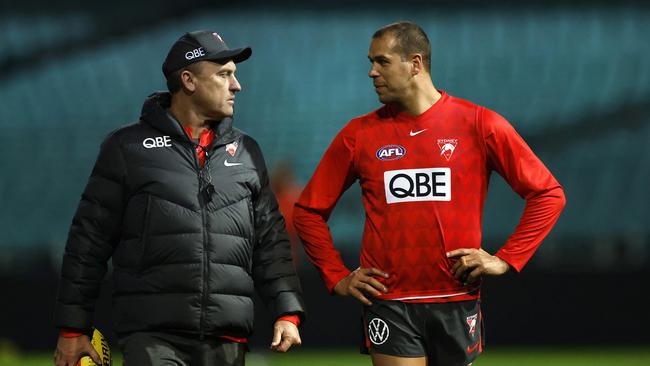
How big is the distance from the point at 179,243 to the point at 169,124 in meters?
0.52

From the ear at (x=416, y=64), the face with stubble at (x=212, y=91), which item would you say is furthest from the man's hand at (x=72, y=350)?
the ear at (x=416, y=64)

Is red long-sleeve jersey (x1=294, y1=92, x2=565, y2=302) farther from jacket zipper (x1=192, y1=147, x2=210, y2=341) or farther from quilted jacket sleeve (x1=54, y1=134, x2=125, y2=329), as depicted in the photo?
quilted jacket sleeve (x1=54, y1=134, x2=125, y2=329)

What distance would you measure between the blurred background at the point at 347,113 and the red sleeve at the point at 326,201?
597 centimetres

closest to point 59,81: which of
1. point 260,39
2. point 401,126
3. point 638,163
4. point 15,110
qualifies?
point 15,110

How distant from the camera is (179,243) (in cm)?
497

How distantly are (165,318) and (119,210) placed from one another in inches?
19.4

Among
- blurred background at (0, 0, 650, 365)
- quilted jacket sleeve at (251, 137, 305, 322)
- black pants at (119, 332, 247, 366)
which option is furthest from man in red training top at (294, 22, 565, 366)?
blurred background at (0, 0, 650, 365)

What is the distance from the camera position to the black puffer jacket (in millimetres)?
4938

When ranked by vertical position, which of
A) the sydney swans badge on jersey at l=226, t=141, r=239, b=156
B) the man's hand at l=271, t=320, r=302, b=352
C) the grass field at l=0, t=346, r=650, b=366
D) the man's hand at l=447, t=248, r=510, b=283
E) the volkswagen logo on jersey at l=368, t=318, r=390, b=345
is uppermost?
the sydney swans badge on jersey at l=226, t=141, r=239, b=156

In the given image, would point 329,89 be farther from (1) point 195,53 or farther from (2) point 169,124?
(2) point 169,124

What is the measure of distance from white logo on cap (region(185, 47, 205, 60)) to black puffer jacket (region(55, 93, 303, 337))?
0.27 m

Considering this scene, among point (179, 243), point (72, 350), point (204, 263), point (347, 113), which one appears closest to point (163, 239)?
point (179, 243)

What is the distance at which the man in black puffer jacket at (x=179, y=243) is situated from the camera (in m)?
4.93

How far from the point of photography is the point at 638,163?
14.3 meters
